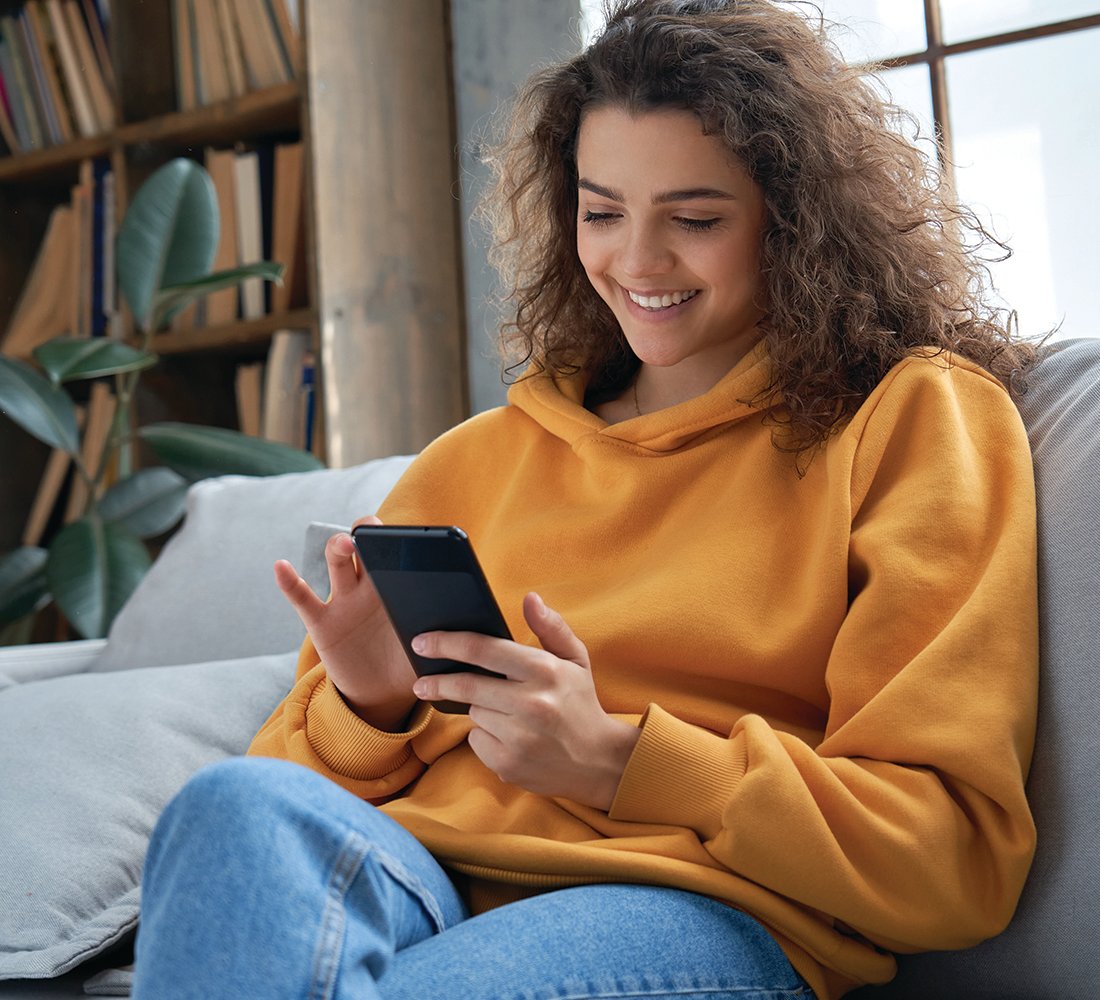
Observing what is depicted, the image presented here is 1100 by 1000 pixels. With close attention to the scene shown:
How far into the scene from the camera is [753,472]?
43.6 inches

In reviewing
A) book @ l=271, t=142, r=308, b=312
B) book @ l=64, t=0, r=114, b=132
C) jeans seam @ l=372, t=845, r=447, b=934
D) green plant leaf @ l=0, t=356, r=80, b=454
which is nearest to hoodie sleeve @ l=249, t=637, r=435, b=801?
jeans seam @ l=372, t=845, r=447, b=934

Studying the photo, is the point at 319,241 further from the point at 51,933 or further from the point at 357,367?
the point at 51,933

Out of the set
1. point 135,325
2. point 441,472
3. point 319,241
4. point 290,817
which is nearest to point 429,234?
point 319,241

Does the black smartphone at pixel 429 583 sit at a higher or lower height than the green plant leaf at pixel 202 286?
lower

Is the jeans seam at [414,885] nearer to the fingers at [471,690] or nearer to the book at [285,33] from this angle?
the fingers at [471,690]

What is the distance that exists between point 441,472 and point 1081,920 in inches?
27.8

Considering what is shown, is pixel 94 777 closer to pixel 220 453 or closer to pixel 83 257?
pixel 220 453

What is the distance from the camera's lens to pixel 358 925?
2.48 ft

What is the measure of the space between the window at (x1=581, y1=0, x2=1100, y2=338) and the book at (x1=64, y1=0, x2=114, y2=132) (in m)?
1.36

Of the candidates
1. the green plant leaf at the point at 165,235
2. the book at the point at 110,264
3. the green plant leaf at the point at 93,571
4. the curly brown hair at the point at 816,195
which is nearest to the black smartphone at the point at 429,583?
the curly brown hair at the point at 816,195

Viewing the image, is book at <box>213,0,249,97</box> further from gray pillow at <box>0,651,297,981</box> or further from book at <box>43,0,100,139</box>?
gray pillow at <box>0,651,297,981</box>

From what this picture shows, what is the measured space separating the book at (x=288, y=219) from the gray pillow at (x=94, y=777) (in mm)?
1344

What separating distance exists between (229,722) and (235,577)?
0.34m

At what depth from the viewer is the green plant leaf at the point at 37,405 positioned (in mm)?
2354
